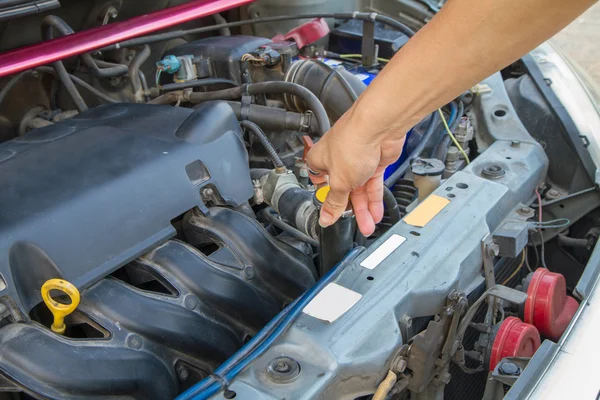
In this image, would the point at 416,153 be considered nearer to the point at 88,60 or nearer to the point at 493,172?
the point at 493,172

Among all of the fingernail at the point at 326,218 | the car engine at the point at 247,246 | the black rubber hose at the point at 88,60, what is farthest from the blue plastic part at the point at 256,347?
the black rubber hose at the point at 88,60

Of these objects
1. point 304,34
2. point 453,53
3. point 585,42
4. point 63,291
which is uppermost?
point 453,53

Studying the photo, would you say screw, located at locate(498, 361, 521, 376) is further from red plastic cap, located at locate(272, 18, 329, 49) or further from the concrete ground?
the concrete ground

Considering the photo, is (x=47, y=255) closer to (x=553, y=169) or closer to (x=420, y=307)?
(x=420, y=307)

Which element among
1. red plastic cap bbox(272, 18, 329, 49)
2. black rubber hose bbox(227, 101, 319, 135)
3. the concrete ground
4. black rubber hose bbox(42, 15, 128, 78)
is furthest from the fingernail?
the concrete ground

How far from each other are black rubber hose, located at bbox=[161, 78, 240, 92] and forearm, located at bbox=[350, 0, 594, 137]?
872 millimetres

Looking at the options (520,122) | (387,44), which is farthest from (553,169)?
(387,44)

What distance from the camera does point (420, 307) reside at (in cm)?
109

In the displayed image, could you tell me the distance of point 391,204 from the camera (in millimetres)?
1407

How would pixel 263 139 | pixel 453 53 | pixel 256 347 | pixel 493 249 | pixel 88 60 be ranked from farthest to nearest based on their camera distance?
1. pixel 88 60
2. pixel 263 139
3. pixel 493 249
4. pixel 256 347
5. pixel 453 53

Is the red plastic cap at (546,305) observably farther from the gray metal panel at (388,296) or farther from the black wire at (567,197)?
the black wire at (567,197)

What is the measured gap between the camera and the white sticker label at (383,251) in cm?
112

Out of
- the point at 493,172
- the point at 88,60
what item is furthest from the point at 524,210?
the point at 88,60

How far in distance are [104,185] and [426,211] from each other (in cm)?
66
